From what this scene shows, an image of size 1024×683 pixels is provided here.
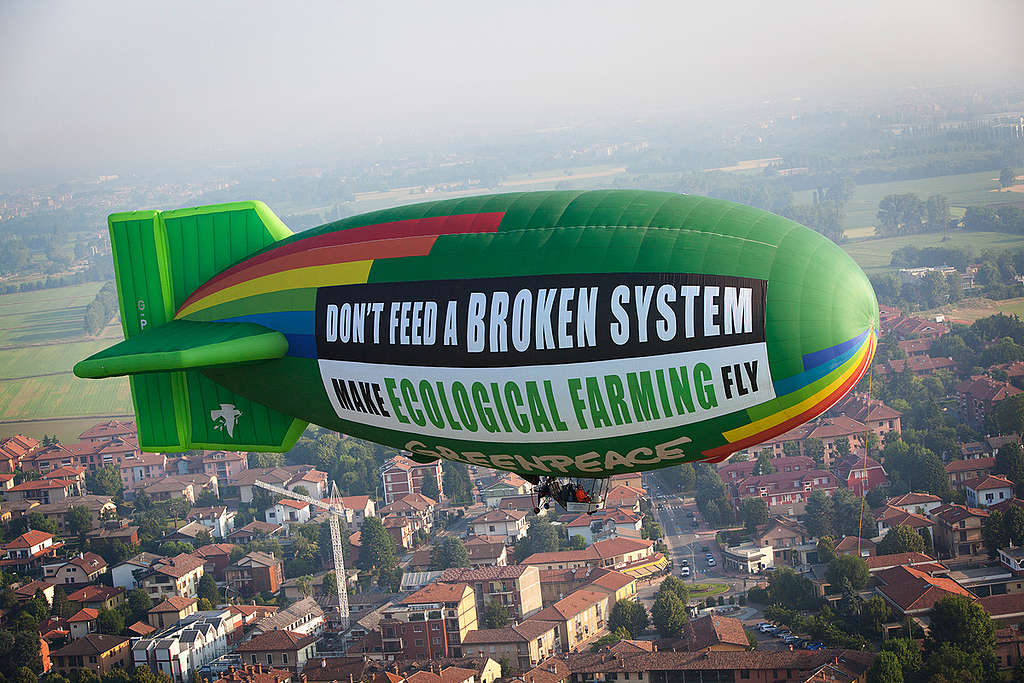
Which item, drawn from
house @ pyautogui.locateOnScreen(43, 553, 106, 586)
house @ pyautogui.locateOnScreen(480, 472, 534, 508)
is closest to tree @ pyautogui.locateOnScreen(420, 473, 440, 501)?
house @ pyautogui.locateOnScreen(480, 472, 534, 508)

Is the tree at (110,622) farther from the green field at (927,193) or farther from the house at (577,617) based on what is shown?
the green field at (927,193)

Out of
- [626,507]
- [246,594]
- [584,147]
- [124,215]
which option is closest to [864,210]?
[584,147]

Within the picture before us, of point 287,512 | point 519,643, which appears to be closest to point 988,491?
point 519,643

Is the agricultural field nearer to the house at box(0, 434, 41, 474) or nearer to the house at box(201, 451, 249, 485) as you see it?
the house at box(0, 434, 41, 474)

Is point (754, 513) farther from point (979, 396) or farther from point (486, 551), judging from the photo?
point (979, 396)

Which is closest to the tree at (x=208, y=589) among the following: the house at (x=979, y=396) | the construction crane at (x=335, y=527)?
the construction crane at (x=335, y=527)
